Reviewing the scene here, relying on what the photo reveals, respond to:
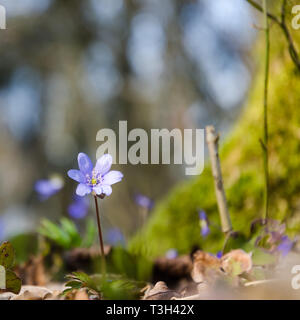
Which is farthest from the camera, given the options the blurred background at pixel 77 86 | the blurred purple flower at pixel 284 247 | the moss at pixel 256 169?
the blurred background at pixel 77 86

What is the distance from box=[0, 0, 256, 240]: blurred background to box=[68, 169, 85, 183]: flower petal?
17.0 feet

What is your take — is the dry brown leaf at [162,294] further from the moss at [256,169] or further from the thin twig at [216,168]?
the moss at [256,169]

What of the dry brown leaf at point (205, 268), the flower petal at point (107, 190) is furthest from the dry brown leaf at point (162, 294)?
the flower petal at point (107, 190)

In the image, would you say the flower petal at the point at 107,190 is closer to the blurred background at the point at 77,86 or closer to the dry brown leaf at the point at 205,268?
the dry brown leaf at the point at 205,268

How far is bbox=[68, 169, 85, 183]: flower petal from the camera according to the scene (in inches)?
24.6

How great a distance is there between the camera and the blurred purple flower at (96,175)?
2.08 ft

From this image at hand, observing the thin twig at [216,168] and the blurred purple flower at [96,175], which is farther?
the thin twig at [216,168]

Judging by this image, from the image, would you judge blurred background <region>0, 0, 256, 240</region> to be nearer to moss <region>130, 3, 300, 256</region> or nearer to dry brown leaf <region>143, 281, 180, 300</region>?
moss <region>130, 3, 300, 256</region>

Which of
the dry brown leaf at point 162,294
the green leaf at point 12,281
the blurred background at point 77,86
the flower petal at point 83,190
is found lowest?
the dry brown leaf at point 162,294

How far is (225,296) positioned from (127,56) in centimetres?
606

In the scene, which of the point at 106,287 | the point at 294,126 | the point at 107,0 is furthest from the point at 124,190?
the point at 106,287

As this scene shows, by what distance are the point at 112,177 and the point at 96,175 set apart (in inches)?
1.1

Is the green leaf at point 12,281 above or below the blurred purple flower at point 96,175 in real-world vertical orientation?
below

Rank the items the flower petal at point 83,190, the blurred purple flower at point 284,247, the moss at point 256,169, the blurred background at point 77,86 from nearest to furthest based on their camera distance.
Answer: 1. the flower petal at point 83,190
2. the blurred purple flower at point 284,247
3. the moss at point 256,169
4. the blurred background at point 77,86
